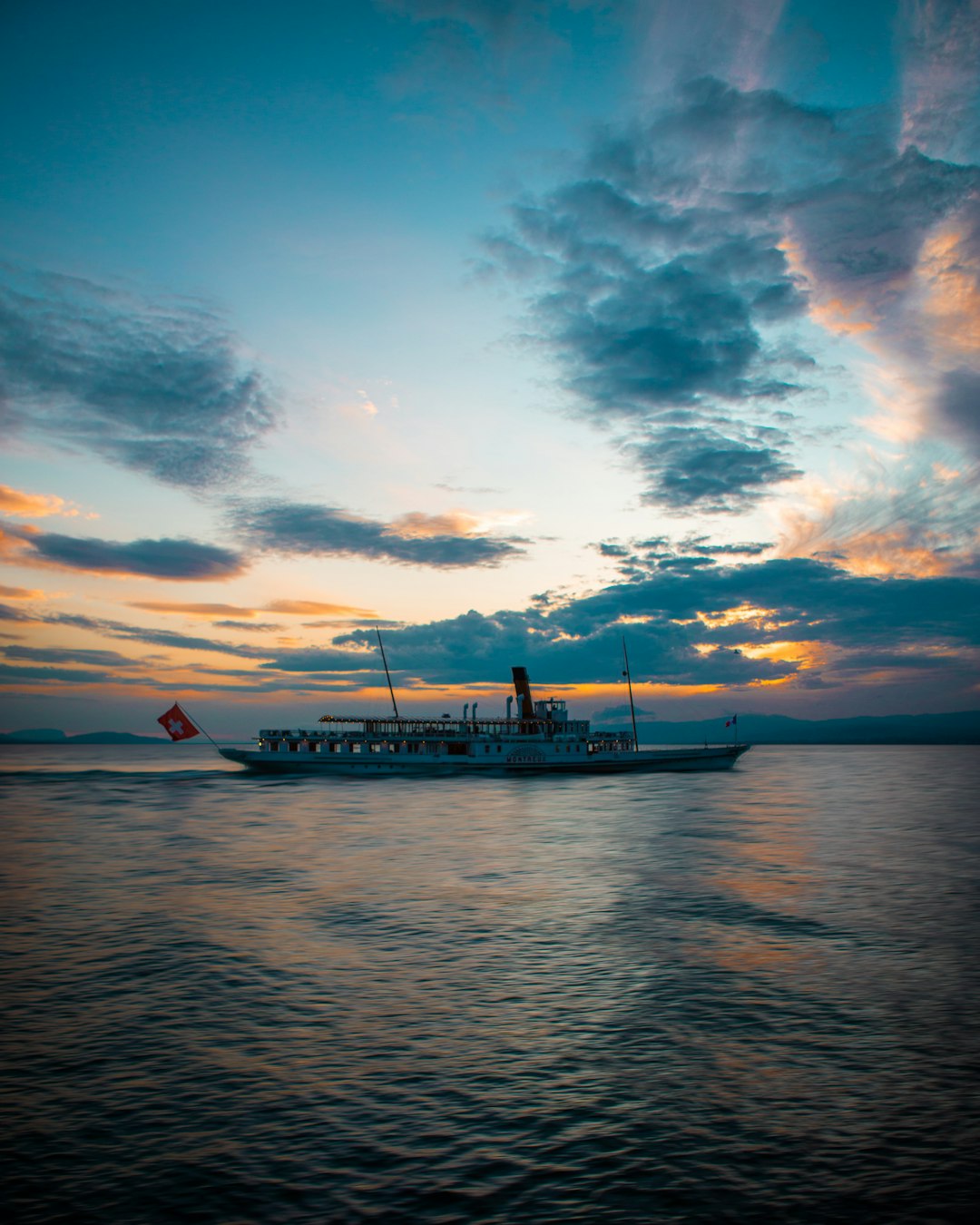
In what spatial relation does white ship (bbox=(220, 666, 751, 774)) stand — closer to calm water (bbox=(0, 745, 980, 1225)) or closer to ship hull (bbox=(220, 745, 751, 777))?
ship hull (bbox=(220, 745, 751, 777))

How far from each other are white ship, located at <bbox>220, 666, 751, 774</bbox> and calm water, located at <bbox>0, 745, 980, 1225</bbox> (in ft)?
221

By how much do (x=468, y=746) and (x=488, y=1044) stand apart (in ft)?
315

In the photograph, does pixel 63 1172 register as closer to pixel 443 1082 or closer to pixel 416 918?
pixel 443 1082

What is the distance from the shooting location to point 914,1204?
1107cm

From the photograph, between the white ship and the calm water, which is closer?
the calm water

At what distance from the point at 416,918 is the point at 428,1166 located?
19096 mm

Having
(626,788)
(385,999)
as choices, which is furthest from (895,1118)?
(626,788)

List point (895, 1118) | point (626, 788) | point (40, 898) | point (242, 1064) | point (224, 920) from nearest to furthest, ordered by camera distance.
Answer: point (895, 1118), point (242, 1064), point (224, 920), point (40, 898), point (626, 788)

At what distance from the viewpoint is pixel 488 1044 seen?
17.4 metres

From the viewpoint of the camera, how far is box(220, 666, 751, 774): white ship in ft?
367

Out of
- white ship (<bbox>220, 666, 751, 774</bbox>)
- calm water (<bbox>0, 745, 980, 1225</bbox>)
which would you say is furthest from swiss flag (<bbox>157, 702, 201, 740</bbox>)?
calm water (<bbox>0, 745, 980, 1225</bbox>)

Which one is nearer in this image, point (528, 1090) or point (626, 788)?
point (528, 1090)

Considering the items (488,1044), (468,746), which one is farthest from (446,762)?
(488,1044)

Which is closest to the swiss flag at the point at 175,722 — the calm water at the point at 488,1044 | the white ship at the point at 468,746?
the white ship at the point at 468,746
